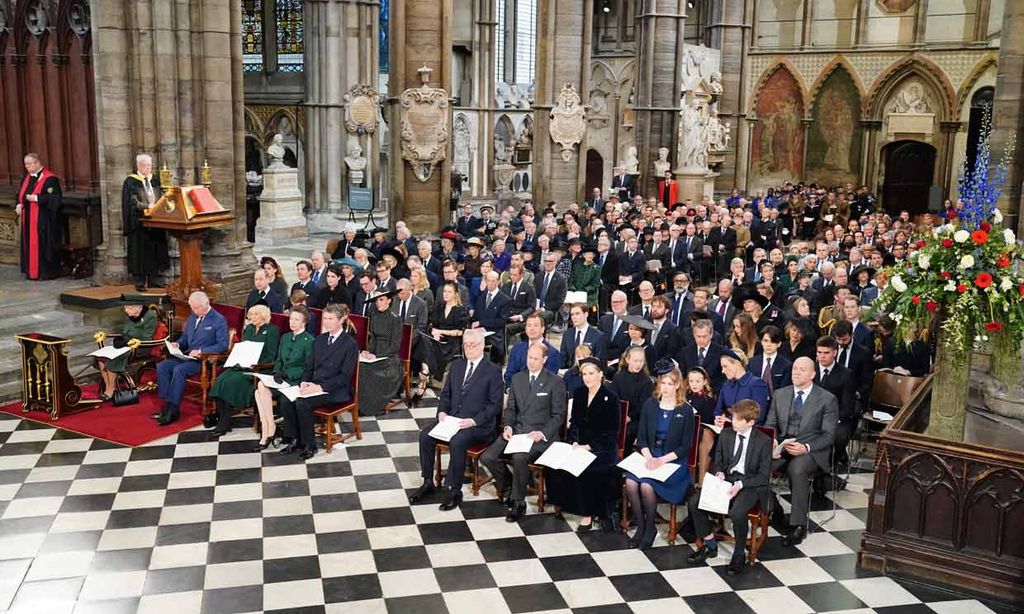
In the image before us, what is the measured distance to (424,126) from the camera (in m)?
→ 15.4

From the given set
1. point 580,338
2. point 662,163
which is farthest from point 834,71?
point 580,338

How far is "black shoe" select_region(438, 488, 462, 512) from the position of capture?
26.0ft

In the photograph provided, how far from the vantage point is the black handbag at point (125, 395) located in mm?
10258

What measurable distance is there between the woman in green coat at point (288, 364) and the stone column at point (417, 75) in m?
6.48

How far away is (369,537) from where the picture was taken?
24.3ft

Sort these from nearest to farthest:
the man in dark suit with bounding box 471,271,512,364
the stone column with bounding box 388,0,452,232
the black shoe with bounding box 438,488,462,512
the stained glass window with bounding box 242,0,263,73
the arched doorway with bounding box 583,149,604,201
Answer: the black shoe with bounding box 438,488,462,512
the man in dark suit with bounding box 471,271,512,364
the stone column with bounding box 388,0,452,232
the stained glass window with bounding box 242,0,263,73
the arched doorway with bounding box 583,149,604,201

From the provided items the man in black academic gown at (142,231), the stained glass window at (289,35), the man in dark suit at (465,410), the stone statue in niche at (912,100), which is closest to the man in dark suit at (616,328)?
the man in dark suit at (465,410)

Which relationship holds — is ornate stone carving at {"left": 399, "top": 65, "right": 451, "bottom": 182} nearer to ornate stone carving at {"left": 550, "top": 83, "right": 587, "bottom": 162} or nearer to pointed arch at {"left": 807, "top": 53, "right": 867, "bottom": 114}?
ornate stone carving at {"left": 550, "top": 83, "right": 587, "bottom": 162}

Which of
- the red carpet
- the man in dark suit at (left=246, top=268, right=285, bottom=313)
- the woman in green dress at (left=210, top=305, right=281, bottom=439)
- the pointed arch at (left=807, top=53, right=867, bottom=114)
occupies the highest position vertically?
the pointed arch at (left=807, top=53, right=867, bottom=114)

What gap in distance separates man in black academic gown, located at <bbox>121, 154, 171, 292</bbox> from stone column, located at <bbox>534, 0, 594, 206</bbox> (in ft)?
34.4

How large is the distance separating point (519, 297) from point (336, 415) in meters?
3.45

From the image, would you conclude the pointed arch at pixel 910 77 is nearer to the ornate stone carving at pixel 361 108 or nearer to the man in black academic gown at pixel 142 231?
the ornate stone carving at pixel 361 108

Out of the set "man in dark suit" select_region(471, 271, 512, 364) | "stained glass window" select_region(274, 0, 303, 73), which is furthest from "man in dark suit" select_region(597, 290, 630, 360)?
"stained glass window" select_region(274, 0, 303, 73)

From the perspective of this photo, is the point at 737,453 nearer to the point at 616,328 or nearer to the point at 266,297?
the point at 616,328
